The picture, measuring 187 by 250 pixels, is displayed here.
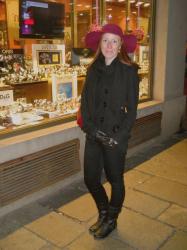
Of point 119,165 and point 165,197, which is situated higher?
point 119,165

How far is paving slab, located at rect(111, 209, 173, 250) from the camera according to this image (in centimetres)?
275

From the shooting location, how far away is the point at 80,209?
10.8ft

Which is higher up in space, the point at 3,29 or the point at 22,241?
the point at 3,29

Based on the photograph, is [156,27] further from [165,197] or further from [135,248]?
[135,248]

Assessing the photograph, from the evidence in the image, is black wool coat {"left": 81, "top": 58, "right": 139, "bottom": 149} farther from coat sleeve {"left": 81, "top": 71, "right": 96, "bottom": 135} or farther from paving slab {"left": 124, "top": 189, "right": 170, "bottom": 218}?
paving slab {"left": 124, "top": 189, "right": 170, "bottom": 218}

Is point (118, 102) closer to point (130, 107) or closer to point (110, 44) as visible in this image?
point (130, 107)

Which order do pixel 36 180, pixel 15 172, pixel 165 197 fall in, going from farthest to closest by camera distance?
pixel 165 197 < pixel 36 180 < pixel 15 172

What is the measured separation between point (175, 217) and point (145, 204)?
0.37m

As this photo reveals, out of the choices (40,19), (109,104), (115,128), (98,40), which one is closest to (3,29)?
(40,19)

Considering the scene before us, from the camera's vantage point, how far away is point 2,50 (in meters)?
3.80

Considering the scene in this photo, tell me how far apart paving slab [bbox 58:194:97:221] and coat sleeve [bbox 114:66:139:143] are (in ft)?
3.68

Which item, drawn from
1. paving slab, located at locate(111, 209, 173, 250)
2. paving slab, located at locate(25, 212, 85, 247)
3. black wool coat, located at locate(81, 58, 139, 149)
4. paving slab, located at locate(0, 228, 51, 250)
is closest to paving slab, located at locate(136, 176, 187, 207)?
paving slab, located at locate(111, 209, 173, 250)

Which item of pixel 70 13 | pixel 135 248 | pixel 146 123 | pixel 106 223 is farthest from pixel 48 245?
pixel 70 13

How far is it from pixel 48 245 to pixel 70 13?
319 centimetres
